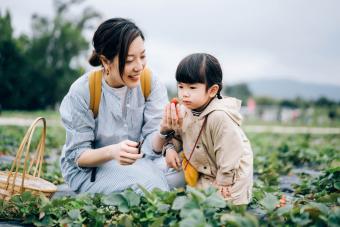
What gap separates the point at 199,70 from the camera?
8.79 ft

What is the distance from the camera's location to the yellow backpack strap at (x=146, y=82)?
3243mm

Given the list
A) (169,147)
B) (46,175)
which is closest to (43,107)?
(46,175)

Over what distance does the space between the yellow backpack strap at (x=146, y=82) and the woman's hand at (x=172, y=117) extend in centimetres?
49

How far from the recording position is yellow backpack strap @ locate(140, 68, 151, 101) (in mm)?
3243

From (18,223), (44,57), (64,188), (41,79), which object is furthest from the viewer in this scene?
(44,57)

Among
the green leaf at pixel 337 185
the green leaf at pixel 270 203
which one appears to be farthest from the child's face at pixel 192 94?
the green leaf at pixel 337 185

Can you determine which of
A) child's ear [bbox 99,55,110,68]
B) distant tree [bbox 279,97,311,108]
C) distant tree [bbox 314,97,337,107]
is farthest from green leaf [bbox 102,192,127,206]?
distant tree [bbox 279,97,311,108]

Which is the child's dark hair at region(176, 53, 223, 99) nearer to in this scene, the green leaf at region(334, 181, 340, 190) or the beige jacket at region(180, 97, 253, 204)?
the beige jacket at region(180, 97, 253, 204)

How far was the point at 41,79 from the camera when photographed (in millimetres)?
24250

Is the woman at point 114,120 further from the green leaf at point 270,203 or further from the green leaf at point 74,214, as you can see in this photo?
the green leaf at point 270,203

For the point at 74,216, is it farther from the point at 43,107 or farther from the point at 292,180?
the point at 43,107

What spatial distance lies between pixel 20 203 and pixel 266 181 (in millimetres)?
2196

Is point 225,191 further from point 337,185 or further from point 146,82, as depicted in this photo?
point 146,82

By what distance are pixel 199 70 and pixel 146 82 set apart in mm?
678
